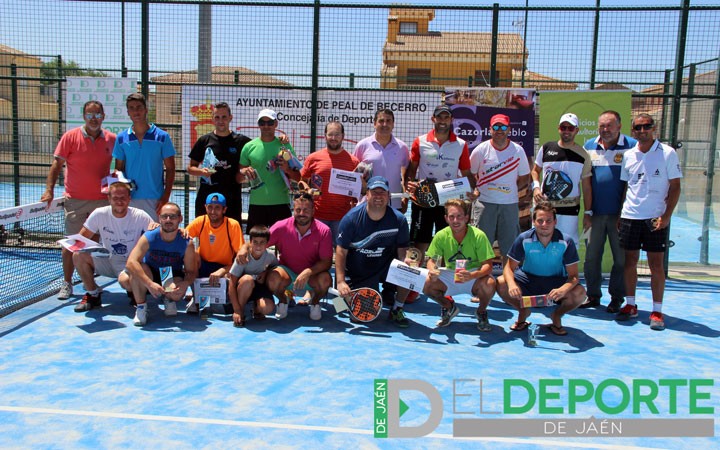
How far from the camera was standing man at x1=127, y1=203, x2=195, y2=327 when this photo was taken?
5.84 meters

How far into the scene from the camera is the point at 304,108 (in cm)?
814

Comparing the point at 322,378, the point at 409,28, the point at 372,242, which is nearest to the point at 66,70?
the point at 372,242

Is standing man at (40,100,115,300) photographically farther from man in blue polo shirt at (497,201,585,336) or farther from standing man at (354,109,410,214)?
man in blue polo shirt at (497,201,585,336)

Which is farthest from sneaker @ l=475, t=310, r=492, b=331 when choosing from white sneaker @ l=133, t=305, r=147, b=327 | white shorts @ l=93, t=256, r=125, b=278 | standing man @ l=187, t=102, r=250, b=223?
white shorts @ l=93, t=256, r=125, b=278

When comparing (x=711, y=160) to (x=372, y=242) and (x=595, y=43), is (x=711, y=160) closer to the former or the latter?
(x=595, y=43)

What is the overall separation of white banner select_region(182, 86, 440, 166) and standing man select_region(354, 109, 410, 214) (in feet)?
4.10

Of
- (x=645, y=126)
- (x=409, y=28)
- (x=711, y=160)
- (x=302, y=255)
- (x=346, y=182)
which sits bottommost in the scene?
(x=302, y=255)

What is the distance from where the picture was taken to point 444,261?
233 inches

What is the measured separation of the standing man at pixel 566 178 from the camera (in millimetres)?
6723

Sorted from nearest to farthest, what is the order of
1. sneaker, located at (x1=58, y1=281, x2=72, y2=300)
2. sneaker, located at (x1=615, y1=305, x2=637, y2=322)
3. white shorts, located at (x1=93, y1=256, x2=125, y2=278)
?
1. white shorts, located at (x1=93, y1=256, x2=125, y2=278)
2. sneaker, located at (x1=615, y1=305, x2=637, y2=322)
3. sneaker, located at (x1=58, y1=281, x2=72, y2=300)

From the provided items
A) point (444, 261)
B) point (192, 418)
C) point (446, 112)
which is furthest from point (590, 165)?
point (192, 418)

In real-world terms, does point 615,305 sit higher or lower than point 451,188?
lower

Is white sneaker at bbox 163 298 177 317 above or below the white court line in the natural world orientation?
above

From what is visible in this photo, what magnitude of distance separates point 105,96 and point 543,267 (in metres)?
6.09
